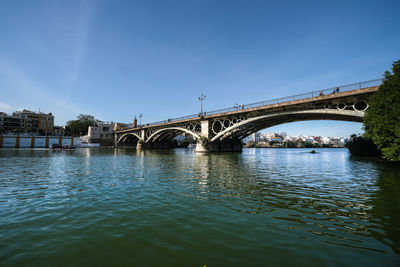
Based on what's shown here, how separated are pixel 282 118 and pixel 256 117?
5.69 m

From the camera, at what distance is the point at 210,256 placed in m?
3.81

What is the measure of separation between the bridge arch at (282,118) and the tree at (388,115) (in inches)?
206

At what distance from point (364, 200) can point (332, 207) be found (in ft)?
6.95

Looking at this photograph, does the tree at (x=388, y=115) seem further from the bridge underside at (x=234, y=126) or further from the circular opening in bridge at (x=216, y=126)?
the circular opening in bridge at (x=216, y=126)

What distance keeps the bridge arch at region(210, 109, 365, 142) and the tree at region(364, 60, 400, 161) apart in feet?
17.2

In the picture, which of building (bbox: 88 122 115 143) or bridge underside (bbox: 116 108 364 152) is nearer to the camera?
bridge underside (bbox: 116 108 364 152)

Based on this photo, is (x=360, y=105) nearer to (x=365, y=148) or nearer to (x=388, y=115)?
(x=388, y=115)

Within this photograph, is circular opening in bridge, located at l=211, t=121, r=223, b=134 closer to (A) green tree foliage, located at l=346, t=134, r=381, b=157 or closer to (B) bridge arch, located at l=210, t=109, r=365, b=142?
(B) bridge arch, located at l=210, t=109, r=365, b=142

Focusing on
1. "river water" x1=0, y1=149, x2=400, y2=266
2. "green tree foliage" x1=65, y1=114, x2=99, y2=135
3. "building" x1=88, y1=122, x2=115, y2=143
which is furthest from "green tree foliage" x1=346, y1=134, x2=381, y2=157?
"green tree foliage" x1=65, y1=114, x2=99, y2=135

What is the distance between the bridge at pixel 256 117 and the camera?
25844 mm

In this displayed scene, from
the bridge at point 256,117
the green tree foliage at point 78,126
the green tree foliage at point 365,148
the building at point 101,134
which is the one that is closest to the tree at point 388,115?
the bridge at point 256,117

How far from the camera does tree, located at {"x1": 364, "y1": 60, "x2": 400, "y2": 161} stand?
17500 millimetres

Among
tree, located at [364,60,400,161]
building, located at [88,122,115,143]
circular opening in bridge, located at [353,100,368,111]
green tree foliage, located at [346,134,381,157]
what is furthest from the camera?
building, located at [88,122,115,143]

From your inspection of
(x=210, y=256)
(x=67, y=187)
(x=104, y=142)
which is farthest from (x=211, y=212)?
(x=104, y=142)
